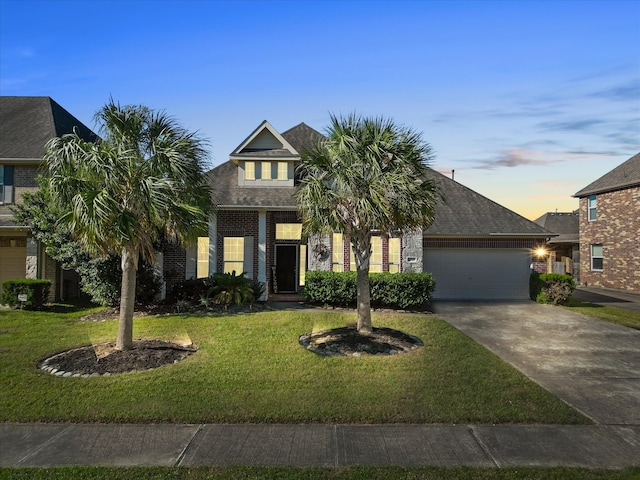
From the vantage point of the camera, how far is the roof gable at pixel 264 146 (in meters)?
17.7

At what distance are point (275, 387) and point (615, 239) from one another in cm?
2626

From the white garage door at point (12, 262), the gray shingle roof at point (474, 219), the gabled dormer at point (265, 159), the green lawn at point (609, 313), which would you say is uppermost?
the gabled dormer at point (265, 159)

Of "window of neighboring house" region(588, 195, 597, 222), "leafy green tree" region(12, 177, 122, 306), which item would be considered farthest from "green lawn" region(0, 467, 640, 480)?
"window of neighboring house" region(588, 195, 597, 222)

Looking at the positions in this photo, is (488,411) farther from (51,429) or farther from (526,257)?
(526,257)

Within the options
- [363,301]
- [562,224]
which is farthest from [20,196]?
[562,224]

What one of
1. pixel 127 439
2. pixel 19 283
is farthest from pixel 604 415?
pixel 19 283

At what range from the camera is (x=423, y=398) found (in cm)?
744

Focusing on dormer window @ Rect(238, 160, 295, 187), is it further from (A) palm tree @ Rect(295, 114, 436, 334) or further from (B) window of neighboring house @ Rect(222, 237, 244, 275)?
(A) palm tree @ Rect(295, 114, 436, 334)

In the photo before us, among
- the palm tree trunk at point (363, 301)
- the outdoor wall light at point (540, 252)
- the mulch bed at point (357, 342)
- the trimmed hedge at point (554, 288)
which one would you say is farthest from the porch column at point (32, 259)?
the outdoor wall light at point (540, 252)

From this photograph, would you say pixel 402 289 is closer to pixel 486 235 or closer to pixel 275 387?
pixel 486 235

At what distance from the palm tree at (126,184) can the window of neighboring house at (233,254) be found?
246 inches

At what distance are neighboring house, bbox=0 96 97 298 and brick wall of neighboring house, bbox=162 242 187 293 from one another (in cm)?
479

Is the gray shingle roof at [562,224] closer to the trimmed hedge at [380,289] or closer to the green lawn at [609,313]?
the green lawn at [609,313]

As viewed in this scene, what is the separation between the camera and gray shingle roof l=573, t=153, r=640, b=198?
25359mm
